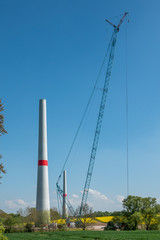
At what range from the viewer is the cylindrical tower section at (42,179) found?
65125 millimetres

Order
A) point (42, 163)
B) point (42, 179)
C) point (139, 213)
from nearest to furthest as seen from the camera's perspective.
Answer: point (139, 213) < point (42, 179) < point (42, 163)

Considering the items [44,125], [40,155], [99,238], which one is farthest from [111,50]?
[99,238]

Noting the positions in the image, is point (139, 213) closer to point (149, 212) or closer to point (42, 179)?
point (149, 212)

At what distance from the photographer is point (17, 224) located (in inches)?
2452

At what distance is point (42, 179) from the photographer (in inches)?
2672

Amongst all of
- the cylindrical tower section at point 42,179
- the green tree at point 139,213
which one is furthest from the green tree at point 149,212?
the cylindrical tower section at point 42,179

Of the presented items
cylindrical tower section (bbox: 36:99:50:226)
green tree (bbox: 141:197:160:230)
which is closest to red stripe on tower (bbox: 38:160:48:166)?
cylindrical tower section (bbox: 36:99:50:226)

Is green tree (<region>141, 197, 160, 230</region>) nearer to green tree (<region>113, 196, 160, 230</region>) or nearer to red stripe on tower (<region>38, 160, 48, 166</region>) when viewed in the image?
green tree (<region>113, 196, 160, 230</region>)

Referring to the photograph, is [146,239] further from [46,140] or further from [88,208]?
[46,140]

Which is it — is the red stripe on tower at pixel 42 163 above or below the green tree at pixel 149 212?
above

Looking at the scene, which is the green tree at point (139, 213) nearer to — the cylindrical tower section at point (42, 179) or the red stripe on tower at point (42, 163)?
the cylindrical tower section at point (42, 179)

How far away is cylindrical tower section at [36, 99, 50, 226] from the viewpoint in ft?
214

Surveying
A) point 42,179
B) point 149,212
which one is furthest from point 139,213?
point 42,179

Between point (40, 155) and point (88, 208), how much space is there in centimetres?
1731
